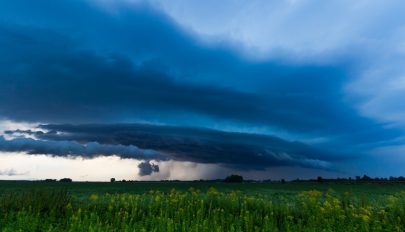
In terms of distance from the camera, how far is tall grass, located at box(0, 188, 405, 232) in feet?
46.7

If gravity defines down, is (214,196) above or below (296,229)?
above

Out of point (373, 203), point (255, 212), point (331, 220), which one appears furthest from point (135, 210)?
point (373, 203)

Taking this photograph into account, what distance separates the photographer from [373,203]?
18766mm

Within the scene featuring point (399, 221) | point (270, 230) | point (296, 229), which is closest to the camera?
point (270, 230)

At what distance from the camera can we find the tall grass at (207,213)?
1423 cm

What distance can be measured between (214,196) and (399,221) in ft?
26.3

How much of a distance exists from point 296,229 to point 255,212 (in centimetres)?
211

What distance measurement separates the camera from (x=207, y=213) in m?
16.9

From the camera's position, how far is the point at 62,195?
1711 centimetres

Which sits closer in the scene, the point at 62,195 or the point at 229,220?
the point at 229,220

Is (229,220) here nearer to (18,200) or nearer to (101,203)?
(101,203)

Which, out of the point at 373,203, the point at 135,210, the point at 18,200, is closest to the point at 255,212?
the point at 135,210

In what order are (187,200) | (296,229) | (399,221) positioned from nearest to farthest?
(296,229) → (399,221) → (187,200)

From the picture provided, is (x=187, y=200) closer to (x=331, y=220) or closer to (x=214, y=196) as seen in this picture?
(x=214, y=196)
